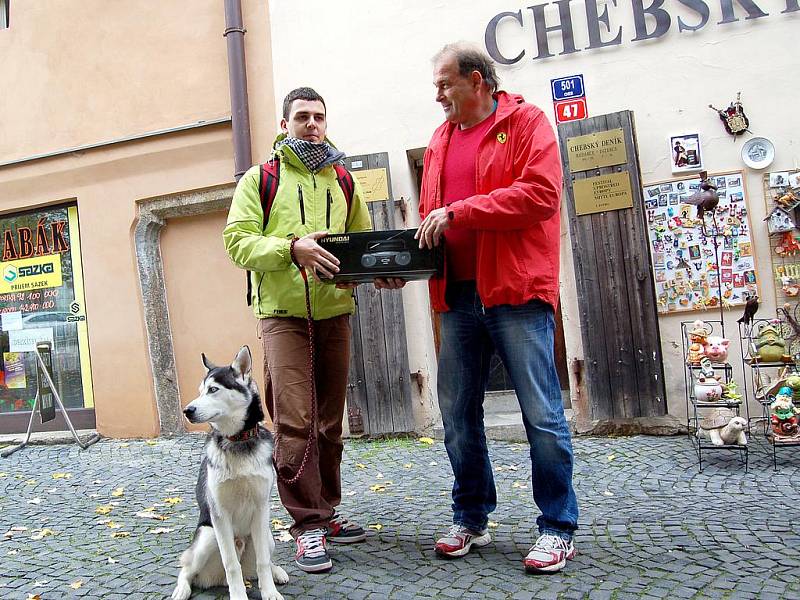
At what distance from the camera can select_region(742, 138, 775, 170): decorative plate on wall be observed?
5684 mm

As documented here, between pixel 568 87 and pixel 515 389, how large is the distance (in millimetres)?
3649

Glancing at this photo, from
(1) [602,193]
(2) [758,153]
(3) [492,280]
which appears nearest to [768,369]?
(2) [758,153]

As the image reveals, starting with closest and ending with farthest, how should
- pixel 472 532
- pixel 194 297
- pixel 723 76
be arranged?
pixel 472 532
pixel 723 76
pixel 194 297

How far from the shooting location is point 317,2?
6.82 m

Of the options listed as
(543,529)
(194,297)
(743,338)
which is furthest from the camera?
(194,297)

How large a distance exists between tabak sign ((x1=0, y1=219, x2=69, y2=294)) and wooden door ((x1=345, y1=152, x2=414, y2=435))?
11.5 ft

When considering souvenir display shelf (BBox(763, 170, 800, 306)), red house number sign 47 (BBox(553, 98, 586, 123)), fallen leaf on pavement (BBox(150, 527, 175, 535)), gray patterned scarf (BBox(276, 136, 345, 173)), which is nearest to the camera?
gray patterned scarf (BBox(276, 136, 345, 173))

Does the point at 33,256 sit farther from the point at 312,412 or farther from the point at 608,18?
the point at 608,18

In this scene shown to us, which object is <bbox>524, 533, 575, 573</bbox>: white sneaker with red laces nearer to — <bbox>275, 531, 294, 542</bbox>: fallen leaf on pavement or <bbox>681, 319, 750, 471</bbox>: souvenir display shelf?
<bbox>275, 531, 294, 542</bbox>: fallen leaf on pavement

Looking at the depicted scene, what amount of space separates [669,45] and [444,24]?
181 centimetres

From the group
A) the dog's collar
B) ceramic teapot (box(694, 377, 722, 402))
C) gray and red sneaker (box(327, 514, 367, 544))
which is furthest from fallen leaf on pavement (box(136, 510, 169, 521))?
ceramic teapot (box(694, 377, 722, 402))

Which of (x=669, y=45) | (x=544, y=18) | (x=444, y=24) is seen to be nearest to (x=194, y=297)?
(x=444, y=24)

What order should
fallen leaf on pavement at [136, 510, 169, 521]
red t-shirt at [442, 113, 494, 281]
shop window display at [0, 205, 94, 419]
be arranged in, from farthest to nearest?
1. shop window display at [0, 205, 94, 419]
2. fallen leaf on pavement at [136, 510, 169, 521]
3. red t-shirt at [442, 113, 494, 281]

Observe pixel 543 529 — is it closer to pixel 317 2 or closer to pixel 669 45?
pixel 669 45
